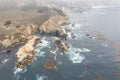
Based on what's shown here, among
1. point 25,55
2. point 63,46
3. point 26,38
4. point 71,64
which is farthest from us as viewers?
point 26,38

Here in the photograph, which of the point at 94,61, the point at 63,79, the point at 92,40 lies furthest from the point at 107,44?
the point at 63,79

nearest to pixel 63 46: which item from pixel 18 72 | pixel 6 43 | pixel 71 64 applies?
pixel 71 64

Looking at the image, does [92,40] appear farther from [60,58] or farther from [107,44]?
[60,58]

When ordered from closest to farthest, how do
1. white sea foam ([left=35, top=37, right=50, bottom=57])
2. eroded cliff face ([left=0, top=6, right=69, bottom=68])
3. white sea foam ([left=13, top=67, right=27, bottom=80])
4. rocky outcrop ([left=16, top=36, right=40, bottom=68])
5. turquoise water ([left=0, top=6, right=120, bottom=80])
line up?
1. white sea foam ([left=13, top=67, right=27, bottom=80])
2. turquoise water ([left=0, top=6, right=120, bottom=80])
3. rocky outcrop ([left=16, top=36, right=40, bottom=68])
4. eroded cliff face ([left=0, top=6, right=69, bottom=68])
5. white sea foam ([left=35, top=37, right=50, bottom=57])

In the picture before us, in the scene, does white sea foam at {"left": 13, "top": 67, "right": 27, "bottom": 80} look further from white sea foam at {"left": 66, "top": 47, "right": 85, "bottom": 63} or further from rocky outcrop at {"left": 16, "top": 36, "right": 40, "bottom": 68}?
white sea foam at {"left": 66, "top": 47, "right": 85, "bottom": 63}

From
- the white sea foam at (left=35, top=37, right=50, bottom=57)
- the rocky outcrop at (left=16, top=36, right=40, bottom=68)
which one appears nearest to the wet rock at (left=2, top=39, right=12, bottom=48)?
the rocky outcrop at (left=16, top=36, right=40, bottom=68)

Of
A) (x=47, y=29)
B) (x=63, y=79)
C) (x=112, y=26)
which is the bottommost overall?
(x=112, y=26)

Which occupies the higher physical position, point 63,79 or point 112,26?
point 63,79

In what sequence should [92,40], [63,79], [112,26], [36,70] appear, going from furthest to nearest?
[112,26], [92,40], [36,70], [63,79]

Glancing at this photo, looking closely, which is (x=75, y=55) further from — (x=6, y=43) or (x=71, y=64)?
(x=6, y=43)

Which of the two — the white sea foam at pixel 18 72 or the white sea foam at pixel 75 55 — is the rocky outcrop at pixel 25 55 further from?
the white sea foam at pixel 75 55

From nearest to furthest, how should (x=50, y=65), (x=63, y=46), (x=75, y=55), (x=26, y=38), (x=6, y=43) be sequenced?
1. (x=50, y=65)
2. (x=75, y=55)
3. (x=63, y=46)
4. (x=6, y=43)
5. (x=26, y=38)
